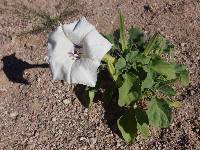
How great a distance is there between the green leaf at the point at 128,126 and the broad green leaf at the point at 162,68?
10.9 inches

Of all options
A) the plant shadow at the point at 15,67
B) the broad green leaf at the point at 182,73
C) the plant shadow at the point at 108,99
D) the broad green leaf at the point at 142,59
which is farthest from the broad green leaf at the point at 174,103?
the plant shadow at the point at 15,67

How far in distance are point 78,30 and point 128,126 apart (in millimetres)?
590

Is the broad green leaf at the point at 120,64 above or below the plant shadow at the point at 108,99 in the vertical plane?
above

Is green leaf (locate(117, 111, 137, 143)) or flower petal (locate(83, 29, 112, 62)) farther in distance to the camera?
green leaf (locate(117, 111, 137, 143))

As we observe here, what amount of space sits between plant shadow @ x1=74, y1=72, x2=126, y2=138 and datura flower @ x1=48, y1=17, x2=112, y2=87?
362 millimetres

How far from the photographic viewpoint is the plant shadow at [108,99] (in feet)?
7.95

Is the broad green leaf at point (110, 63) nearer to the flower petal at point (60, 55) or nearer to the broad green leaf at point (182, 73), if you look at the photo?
the flower petal at point (60, 55)

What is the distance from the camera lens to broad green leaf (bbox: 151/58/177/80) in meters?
2.19

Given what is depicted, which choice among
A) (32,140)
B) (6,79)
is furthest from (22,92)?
(32,140)

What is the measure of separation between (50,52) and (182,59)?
94 centimetres

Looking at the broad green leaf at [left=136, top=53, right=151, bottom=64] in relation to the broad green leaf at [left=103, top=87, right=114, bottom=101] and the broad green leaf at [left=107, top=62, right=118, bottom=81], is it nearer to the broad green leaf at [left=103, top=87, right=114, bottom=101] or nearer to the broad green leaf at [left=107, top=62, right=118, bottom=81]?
the broad green leaf at [left=107, top=62, right=118, bottom=81]

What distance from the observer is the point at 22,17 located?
3135 mm

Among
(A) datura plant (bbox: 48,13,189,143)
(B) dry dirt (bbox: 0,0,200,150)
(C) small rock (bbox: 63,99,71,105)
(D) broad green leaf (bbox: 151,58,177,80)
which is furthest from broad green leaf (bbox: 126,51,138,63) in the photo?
(C) small rock (bbox: 63,99,71,105)

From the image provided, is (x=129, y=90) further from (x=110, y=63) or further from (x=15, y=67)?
(x=15, y=67)
